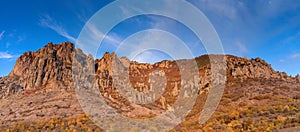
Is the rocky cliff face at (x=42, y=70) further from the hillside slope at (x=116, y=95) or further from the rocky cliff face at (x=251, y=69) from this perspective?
the rocky cliff face at (x=251, y=69)

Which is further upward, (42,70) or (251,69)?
(42,70)

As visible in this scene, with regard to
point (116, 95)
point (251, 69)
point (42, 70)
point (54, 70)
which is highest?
point (42, 70)

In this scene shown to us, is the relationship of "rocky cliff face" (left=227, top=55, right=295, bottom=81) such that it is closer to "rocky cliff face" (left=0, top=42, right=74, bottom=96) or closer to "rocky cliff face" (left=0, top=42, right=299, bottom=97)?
"rocky cliff face" (left=0, top=42, right=299, bottom=97)

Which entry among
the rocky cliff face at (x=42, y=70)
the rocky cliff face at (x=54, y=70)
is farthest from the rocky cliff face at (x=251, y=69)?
the rocky cliff face at (x=42, y=70)

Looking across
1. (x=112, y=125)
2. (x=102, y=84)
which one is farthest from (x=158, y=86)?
(x=112, y=125)

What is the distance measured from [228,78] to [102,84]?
54.4m

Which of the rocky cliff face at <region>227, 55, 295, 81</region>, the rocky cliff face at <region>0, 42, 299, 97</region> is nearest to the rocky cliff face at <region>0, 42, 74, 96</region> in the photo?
the rocky cliff face at <region>0, 42, 299, 97</region>

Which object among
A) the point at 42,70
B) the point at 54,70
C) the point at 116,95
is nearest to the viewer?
the point at 54,70

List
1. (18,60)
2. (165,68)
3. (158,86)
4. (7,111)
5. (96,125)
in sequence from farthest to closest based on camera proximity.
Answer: (165,68) → (158,86) → (18,60) → (7,111) → (96,125)

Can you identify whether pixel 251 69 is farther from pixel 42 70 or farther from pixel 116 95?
pixel 42 70

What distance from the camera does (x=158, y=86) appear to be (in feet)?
407

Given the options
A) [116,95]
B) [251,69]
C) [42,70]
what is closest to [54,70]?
[42,70]

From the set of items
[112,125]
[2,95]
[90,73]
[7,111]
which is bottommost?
[112,125]

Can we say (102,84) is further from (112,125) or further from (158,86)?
(112,125)
